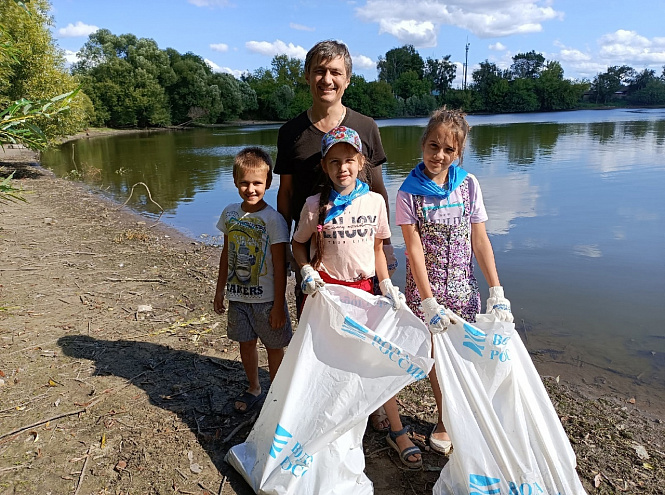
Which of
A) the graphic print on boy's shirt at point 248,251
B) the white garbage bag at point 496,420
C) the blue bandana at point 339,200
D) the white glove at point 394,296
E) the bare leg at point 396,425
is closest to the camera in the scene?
the white garbage bag at point 496,420

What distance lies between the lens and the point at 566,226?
29.3 ft

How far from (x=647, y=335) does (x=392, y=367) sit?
3992mm

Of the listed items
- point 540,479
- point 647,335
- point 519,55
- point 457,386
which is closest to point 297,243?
point 457,386

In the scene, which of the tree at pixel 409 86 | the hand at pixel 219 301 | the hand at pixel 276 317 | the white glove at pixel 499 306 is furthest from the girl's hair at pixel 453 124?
the tree at pixel 409 86

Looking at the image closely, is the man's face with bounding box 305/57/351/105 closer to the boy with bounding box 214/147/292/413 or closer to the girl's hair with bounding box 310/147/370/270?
the girl's hair with bounding box 310/147/370/270

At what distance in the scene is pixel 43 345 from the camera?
386cm

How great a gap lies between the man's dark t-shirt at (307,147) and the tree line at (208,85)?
1.27m

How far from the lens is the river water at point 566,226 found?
4898mm

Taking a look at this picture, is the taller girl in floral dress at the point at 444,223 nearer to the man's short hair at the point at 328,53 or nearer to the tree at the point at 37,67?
the man's short hair at the point at 328,53

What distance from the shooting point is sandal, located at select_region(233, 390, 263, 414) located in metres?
3.12

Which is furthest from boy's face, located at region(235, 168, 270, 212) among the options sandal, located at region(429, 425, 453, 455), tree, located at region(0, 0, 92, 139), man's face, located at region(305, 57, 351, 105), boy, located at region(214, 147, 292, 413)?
tree, located at region(0, 0, 92, 139)

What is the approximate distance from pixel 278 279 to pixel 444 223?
1.00 metres

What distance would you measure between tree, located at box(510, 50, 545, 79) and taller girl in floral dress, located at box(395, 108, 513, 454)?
108 m

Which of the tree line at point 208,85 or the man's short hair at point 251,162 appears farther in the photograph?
the tree line at point 208,85
